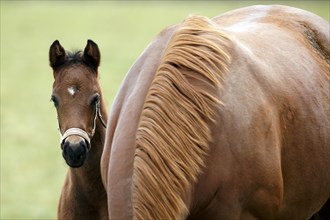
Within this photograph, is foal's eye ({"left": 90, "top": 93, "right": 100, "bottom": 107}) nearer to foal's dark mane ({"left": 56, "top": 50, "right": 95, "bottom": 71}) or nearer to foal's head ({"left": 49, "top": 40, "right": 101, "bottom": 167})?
foal's head ({"left": 49, "top": 40, "right": 101, "bottom": 167})

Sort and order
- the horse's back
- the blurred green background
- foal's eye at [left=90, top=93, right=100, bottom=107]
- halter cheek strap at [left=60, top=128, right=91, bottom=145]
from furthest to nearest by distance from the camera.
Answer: the blurred green background, foal's eye at [left=90, top=93, right=100, bottom=107], halter cheek strap at [left=60, top=128, right=91, bottom=145], the horse's back

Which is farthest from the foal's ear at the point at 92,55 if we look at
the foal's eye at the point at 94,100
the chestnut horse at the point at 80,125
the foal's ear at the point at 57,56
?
the foal's eye at the point at 94,100

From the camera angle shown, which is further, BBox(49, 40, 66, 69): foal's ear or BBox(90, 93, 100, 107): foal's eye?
BBox(49, 40, 66, 69): foal's ear

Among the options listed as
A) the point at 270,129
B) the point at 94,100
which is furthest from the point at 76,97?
the point at 270,129

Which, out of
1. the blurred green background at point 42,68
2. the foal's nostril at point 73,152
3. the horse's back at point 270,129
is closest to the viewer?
the horse's back at point 270,129

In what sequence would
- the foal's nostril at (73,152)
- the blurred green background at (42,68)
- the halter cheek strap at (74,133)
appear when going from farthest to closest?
the blurred green background at (42,68), the halter cheek strap at (74,133), the foal's nostril at (73,152)

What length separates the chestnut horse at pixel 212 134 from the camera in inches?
137

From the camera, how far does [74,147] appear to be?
4.79m

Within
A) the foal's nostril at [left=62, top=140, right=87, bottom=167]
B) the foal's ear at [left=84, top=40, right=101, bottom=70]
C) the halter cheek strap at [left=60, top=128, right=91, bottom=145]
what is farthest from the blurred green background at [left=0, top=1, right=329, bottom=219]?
the foal's nostril at [left=62, top=140, right=87, bottom=167]

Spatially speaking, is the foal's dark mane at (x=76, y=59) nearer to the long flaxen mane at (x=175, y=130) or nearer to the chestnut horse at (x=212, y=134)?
the chestnut horse at (x=212, y=134)

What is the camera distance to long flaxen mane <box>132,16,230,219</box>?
3.42 metres

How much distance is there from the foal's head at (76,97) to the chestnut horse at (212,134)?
35.4 inches

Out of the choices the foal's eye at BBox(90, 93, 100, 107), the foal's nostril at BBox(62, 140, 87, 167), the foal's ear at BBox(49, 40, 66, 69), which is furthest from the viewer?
the foal's ear at BBox(49, 40, 66, 69)

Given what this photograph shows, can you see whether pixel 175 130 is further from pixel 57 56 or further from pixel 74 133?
pixel 57 56
